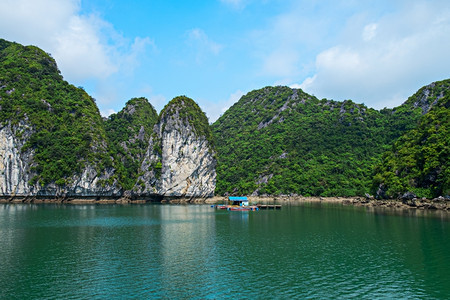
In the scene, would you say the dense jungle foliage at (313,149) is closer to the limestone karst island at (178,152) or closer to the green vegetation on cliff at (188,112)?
the limestone karst island at (178,152)

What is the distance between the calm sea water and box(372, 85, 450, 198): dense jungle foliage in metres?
29.3

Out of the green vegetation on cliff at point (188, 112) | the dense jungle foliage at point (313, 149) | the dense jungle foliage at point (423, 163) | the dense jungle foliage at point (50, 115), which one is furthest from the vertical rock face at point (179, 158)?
the dense jungle foliage at point (423, 163)

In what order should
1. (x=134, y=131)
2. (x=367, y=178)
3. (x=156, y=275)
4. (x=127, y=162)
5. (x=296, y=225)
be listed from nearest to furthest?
(x=156, y=275)
(x=296, y=225)
(x=367, y=178)
(x=127, y=162)
(x=134, y=131)

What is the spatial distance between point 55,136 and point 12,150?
40.8ft

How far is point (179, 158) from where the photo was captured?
11206cm

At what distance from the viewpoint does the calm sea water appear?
2108cm

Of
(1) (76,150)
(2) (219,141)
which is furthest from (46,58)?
(2) (219,141)

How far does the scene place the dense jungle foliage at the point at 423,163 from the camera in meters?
69.0

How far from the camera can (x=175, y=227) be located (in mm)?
48188

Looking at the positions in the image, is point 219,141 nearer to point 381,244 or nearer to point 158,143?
point 158,143

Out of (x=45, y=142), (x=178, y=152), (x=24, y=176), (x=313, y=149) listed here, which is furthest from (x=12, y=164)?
(x=313, y=149)

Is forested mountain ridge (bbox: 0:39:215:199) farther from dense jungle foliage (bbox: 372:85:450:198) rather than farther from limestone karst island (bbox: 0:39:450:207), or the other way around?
dense jungle foliage (bbox: 372:85:450:198)

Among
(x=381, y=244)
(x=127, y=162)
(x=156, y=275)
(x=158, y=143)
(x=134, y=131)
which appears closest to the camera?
(x=156, y=275)

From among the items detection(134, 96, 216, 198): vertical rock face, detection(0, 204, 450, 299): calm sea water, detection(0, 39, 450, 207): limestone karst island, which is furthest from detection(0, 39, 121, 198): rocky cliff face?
detection(0, 204, 450, 299): calm sea water
